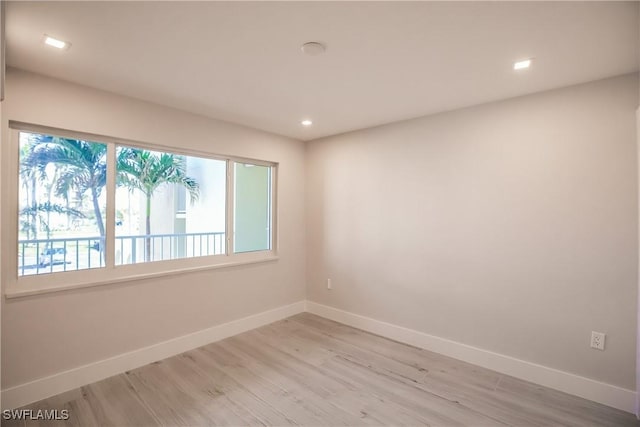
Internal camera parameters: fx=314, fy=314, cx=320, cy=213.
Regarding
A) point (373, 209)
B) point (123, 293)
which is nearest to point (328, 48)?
point (373, 209)

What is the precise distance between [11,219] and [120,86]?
123 cm

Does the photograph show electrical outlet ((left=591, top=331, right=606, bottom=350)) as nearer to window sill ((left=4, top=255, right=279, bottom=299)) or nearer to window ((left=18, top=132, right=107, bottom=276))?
window sill ((left=4, top=255, right=279, bottom=299))

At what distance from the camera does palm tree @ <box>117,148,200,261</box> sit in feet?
9.28

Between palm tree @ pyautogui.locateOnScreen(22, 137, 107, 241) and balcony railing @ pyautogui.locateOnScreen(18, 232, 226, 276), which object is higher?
palm tree @ pyautogui.locateOnScreen(22, 137, 107, 241)

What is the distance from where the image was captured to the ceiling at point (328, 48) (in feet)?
5.13

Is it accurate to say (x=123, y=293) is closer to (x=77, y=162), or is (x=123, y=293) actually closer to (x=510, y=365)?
(x=77, y=162)

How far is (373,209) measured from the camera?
3.64 meters

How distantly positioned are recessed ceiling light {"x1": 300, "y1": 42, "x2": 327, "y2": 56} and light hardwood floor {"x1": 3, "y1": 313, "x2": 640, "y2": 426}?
7.79 ft

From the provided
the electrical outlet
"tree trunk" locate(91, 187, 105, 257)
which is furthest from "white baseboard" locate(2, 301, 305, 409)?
the electrical outlet

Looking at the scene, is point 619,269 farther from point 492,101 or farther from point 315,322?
point 315,322

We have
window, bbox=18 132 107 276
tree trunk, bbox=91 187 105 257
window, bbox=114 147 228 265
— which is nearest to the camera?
window, bbox=18 132 107 276

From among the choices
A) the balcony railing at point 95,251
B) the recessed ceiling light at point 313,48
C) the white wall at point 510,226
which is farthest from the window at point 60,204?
the white wall at point 510,226

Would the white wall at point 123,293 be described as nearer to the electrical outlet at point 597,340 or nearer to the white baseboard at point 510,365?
the white baseboard at point 510,365

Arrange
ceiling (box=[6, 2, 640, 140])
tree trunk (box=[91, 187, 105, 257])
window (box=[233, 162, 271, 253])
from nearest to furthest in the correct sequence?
ceiling (box=[6, 2, 640, 140]) < tree trunk (box=[91, 187, 105, 257]) < window (box=[233, 162, 271, 253])
